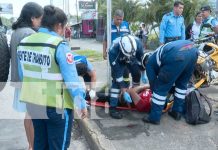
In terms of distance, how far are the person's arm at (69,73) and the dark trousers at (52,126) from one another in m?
0.19

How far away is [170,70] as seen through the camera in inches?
182

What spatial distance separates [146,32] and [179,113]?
21.8 m

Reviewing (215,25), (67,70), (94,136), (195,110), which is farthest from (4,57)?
(215,25)

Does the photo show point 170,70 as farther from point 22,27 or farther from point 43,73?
point 43,73

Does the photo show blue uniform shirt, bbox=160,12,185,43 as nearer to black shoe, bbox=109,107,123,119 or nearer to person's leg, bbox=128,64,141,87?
person's leg, bbox=128,64,141,87

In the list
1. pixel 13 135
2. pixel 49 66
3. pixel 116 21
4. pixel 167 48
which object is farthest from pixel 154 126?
pixel 116 21

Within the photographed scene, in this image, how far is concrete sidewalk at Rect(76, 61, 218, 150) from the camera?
Answer: 4.24 m

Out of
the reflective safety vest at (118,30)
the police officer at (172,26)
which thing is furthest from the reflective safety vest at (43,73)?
the police officer at (172,26)

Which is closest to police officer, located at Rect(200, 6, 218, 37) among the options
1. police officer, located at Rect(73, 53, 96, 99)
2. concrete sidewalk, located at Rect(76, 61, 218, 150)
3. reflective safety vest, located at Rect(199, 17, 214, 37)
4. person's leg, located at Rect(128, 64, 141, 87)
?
reflective safety vest, located at Rect(199, 17, 214, 37)

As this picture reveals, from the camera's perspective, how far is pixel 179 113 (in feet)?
16.6

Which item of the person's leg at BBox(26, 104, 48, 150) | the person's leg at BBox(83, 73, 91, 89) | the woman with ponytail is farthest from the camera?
the person's leg at BBox(83, 73, 91, 89)

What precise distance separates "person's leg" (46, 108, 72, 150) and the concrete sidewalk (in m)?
1.18

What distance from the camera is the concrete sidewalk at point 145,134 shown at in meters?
4.24

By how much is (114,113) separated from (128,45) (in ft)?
3.69
